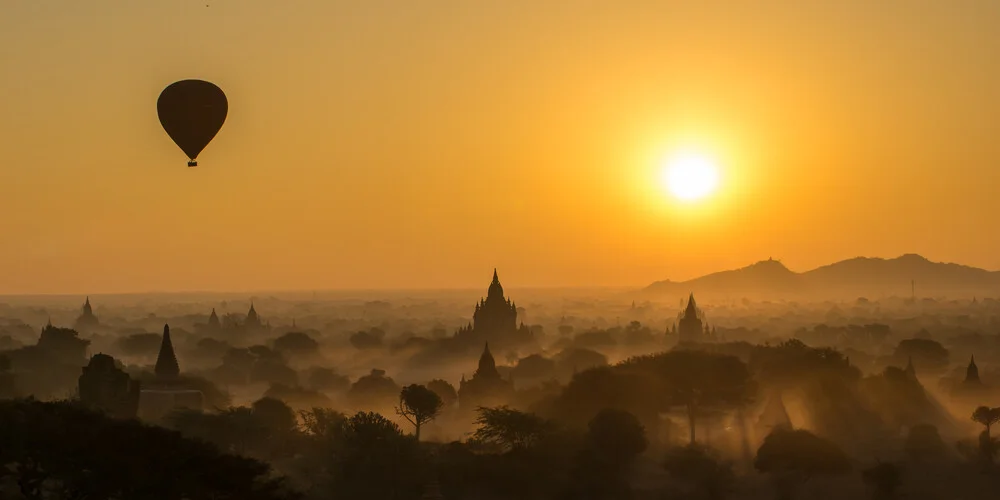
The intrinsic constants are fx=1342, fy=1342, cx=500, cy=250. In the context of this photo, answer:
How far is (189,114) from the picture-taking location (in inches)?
2228

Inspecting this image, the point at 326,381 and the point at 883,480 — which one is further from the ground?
the point at 326,381

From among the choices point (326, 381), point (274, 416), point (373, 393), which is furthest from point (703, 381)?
point (326, 381)

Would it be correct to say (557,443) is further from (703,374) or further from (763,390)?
(763,390)

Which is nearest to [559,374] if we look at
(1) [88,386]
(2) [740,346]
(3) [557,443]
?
(2) [740,346]

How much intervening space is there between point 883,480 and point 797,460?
14.3 feet

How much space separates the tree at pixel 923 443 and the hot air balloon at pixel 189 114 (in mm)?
38567

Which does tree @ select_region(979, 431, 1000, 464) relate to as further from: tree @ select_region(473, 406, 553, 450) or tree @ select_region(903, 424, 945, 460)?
tree @ select_region(473, 406, 553, 450)

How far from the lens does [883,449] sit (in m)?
71.3

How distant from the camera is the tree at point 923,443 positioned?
68.8m

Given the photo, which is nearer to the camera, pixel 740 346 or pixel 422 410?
pixel 422 410

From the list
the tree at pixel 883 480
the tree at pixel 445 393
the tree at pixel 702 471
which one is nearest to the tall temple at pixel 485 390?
the tree at pixel 445 393

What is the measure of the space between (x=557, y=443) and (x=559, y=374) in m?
53.0

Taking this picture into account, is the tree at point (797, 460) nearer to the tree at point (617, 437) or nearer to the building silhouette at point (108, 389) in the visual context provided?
the tree at point (617, 437)

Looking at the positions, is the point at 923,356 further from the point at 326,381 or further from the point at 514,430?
the point at 514,430
